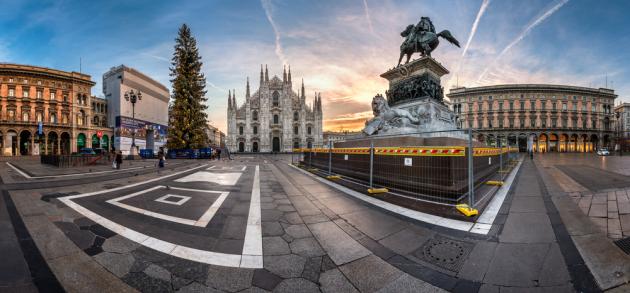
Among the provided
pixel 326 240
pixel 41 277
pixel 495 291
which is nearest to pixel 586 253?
pixel 495 291

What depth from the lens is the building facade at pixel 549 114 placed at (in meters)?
60.6

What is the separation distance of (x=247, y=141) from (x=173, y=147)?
3976 cm

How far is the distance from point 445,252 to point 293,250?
2.01 meters

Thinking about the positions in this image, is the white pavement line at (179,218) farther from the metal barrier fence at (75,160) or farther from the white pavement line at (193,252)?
the metal barrier fence at (75,160)

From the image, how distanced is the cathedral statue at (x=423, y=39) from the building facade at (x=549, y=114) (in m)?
56.8

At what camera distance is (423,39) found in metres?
13.0

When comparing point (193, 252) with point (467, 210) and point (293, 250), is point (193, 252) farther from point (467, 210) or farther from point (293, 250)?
point (467, 210)

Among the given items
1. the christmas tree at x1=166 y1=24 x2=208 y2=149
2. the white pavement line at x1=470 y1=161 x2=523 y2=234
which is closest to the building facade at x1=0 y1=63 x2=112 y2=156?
the christmas tree at x1=166 y1=24 x2=208 y2=149

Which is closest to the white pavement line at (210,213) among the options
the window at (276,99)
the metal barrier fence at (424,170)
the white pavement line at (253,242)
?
the white pavement line at (253,242)

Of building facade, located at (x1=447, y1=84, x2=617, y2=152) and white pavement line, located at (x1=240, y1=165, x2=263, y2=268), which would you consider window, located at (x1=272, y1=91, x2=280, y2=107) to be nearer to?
building facade, located at (x1=447, y1=84, x2=617, y2=152)

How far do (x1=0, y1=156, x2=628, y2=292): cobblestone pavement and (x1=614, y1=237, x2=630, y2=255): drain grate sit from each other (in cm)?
47

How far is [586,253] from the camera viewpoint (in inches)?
107

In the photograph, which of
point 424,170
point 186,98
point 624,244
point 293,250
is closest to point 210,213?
point 293,250

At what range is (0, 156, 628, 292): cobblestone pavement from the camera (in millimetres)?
2201
